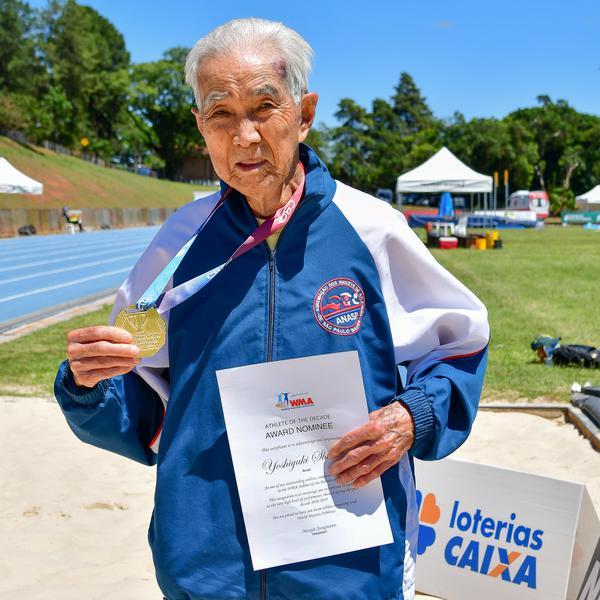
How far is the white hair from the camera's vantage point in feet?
5.41

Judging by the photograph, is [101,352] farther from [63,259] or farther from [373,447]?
[63,259]

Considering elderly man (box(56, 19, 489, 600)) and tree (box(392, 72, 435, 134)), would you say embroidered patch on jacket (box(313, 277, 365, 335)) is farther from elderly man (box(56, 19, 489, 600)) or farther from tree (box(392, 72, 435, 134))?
tree (box(392, 72, 435, 134))

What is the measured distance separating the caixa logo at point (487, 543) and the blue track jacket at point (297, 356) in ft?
5.76

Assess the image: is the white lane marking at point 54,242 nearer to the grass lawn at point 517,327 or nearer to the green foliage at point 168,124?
the grass lawn at point 517,327

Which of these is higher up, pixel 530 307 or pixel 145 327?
pixel 145 327

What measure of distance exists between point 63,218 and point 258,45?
42.4 metres

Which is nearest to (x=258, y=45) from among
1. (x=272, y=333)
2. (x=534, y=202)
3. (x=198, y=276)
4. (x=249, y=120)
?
(x=249, y=120)

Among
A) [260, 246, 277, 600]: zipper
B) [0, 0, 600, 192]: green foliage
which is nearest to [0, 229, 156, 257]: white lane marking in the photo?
[260, 246, 277, 600]: zipper

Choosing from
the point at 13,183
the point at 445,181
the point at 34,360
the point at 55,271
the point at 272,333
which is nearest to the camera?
A: the point at 272,333

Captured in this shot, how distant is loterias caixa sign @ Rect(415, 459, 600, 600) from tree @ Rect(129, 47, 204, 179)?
95.3 m

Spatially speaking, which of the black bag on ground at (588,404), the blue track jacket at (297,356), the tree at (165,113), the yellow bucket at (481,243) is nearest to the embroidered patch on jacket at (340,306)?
the blue track jacket at (297,356)

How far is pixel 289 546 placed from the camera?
161 cm

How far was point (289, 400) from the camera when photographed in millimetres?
1625

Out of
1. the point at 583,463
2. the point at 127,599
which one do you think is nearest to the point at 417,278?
the point at 127,599
